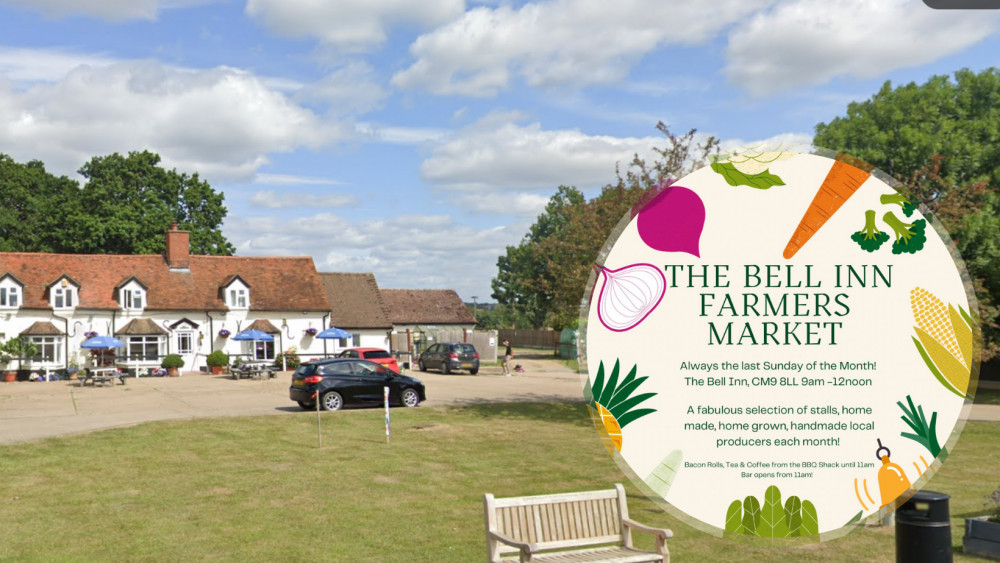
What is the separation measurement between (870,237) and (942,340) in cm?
105

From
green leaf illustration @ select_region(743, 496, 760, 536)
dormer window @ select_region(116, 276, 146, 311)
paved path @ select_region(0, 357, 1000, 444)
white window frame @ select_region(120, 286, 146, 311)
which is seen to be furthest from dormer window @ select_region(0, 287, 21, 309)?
green leaf illustration @ select_region(743, 496, 760, 536)

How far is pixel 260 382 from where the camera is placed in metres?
36.0

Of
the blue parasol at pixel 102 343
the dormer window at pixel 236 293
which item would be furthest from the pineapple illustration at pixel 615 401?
the dormer window at pixel 236 293

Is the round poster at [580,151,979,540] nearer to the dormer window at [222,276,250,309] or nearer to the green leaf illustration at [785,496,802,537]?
the green leaf illustration at [785,496,802,537]

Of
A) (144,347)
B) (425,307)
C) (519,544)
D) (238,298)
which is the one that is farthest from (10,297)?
(519,544)

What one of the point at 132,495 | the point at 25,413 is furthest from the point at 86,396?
the point at 132,495

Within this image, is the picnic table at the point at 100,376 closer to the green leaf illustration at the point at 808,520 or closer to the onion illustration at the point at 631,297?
the onion illustration at the point at 631,297

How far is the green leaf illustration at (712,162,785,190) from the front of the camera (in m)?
7.72

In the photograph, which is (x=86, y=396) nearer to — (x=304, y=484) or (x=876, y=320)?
(x=304, y=484)

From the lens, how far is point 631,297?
26.2 ft

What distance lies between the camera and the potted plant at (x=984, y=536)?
8648 mm

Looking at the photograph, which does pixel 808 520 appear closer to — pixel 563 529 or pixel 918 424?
pixel 918 424

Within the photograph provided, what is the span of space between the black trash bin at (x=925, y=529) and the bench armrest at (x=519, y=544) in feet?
10.4

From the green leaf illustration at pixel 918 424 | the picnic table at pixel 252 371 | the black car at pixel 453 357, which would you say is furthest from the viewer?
the black car at pixel 453 357
